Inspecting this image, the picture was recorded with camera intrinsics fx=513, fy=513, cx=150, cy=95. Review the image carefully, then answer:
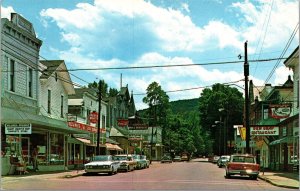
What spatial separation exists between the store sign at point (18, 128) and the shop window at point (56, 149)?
10354mm

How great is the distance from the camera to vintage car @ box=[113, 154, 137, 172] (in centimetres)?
4125

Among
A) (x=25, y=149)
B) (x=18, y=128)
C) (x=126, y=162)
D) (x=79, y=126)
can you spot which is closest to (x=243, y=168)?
(x=18, y=128)

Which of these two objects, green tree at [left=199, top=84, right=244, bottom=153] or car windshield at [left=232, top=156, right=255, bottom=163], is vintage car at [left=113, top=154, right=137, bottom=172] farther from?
green tree at [left=199, top=84, right=244, bottom=153]

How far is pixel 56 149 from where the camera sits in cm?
3966

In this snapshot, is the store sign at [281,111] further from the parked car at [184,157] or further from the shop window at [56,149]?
the parked car at [184,157]

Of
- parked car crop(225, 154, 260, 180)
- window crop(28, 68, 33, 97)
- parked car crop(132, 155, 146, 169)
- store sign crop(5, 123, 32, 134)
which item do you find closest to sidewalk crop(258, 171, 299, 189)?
parked car crop(225, 154, 260, 180)

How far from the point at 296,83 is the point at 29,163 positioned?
66.4 feet

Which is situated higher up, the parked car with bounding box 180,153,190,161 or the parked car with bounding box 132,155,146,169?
the parked car with bounding box 132,155,146,169

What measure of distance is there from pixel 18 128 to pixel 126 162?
15.4 meters

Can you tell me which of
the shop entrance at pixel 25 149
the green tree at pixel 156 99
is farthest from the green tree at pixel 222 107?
the shop entrance at pixel 25 149

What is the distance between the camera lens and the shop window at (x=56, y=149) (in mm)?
38531

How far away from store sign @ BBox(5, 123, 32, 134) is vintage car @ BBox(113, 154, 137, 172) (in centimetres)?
1258

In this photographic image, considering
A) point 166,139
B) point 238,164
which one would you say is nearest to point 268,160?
point 238,164

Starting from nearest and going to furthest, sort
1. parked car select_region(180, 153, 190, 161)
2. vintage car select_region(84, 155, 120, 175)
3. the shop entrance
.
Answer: the shop entrance
vintage car select_region(84, 155, 120, 175)
parked car select_region(180, 153, 190, 161)
